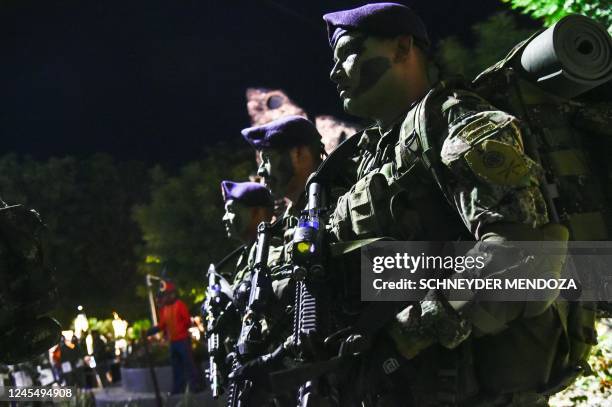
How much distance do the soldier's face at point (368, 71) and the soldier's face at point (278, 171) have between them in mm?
1776

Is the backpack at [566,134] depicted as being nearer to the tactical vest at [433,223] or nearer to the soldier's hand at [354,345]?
the tactical vest at [433,223]

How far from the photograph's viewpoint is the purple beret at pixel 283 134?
4.61m

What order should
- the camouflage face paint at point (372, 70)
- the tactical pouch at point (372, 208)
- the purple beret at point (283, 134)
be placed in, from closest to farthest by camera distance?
the tactical pouch at point (372, 208) → the camouflage face paint at point (372, 70) → the purple beret at point (283, 134)

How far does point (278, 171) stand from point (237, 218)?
962 mm

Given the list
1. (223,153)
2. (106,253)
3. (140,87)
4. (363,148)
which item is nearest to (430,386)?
(363,148)

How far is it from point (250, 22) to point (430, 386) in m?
10.5

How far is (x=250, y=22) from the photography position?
12000 mm

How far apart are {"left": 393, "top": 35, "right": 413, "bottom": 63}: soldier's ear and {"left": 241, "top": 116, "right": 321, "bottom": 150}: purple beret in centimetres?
189

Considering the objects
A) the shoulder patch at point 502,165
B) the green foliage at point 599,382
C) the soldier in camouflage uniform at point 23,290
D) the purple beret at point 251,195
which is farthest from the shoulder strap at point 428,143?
the green foliage at point 599,382

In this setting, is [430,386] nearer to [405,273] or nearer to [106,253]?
[405,273]

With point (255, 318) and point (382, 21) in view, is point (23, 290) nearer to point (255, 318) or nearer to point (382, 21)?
point (255, 318)

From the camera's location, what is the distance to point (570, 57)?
93.3 inches

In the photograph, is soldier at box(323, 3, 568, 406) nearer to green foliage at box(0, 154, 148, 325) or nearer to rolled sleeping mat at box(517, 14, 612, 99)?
rolled sleeping mat at box(517, 14, 612, 99)

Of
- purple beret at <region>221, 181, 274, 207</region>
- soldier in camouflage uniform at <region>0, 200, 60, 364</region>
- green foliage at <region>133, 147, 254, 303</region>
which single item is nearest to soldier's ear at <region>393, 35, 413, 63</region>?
soldier in camouflage uniform at <region>0, 200, 60, 364</region>
